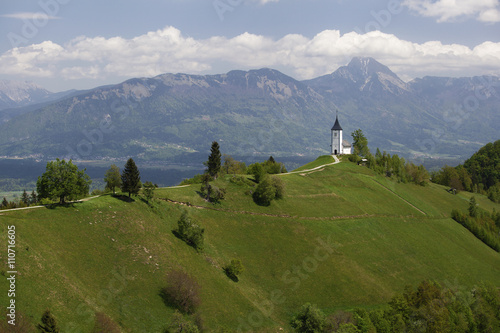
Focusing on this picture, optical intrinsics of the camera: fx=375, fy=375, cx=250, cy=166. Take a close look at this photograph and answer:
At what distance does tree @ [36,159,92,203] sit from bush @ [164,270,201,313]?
22.3 m

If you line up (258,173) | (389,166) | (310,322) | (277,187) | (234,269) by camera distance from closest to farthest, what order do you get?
(310,322) → (234,269) → (277,187) → (258,173) → (389,166)

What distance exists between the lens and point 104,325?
4334 centimetres

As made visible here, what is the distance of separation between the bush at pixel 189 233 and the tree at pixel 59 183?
17292 mm

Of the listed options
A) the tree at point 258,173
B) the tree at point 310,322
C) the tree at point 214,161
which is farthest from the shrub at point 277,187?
the tree at point 310,322

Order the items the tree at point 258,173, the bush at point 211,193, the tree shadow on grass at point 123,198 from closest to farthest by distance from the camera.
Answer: the tree shadow on grass at point 123,198 < the bush at point 211,193 < the tree at point 258,173

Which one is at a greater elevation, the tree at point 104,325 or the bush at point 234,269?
the tree at point 104,325

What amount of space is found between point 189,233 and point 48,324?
2978 cm

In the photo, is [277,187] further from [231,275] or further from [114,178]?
[114,178]

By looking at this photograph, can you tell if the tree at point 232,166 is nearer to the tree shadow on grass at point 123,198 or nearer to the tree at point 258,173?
the tree at point 258,173

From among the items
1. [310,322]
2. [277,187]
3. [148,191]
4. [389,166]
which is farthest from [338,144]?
[310,322]

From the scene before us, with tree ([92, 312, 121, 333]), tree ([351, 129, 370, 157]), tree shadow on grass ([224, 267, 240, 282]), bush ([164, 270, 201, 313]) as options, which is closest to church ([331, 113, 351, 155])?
tree ([351, 129, 370, 157])

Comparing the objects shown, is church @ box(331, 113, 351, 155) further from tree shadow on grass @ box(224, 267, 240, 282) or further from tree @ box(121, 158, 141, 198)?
tree @ box(121, 158, 141, 198)

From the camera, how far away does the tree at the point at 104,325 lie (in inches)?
1683

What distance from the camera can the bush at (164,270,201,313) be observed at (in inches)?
2051
